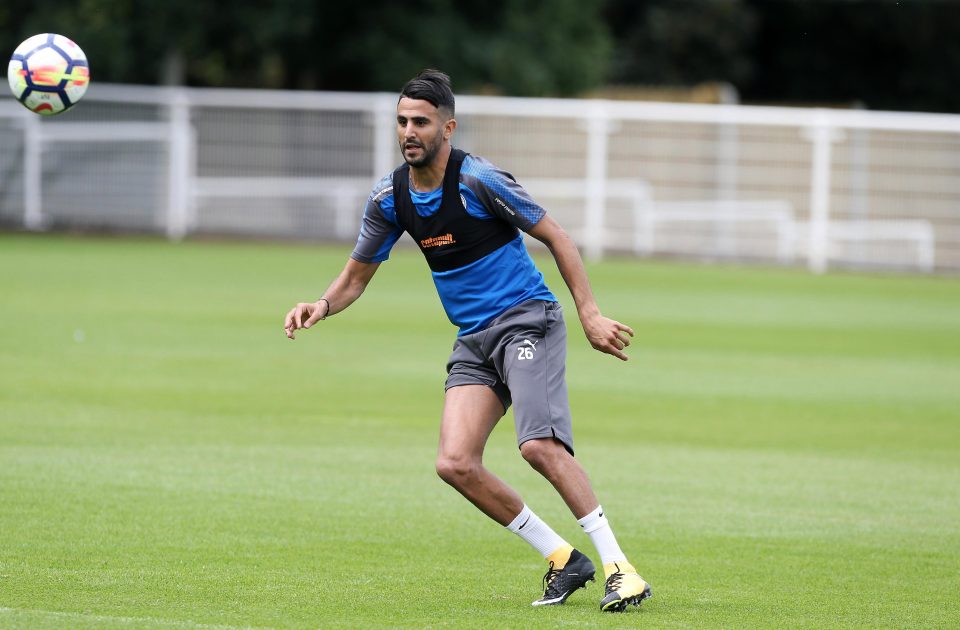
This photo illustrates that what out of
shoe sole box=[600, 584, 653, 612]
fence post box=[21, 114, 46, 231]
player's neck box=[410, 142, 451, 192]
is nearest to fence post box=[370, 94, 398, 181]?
fence post box=[21, 114, 46, 231]

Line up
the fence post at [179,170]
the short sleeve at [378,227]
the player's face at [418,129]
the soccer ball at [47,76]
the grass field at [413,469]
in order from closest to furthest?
the player's face at [418,129], the grass field at [413,469], the short sleeve at [378,227], the soccer ball at [47,76], the fence post at [179,170]

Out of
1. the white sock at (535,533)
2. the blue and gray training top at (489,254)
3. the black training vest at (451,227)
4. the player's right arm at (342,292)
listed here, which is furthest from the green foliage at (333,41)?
the white sock at (535,533)

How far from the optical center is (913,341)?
64.3ft

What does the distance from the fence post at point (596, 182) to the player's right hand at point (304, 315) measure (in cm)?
2314

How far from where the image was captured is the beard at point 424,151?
7.25 metres

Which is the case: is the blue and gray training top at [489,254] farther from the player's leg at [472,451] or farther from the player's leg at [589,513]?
the player's leg at [589,513]

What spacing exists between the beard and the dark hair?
165 millimetres

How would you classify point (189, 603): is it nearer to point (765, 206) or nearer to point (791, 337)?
point (791, 337)

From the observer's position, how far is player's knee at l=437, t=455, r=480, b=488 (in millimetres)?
7172

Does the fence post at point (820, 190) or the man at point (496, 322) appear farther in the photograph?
the fence post at point (820, 190)

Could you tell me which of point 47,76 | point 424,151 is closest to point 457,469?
point 424,151

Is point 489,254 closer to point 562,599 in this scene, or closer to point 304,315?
point 304,315

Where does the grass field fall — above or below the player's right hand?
below

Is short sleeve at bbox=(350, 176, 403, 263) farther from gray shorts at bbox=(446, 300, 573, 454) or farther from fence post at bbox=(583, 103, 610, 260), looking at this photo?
fence post at bbox=(583, 103, 610, 260)
